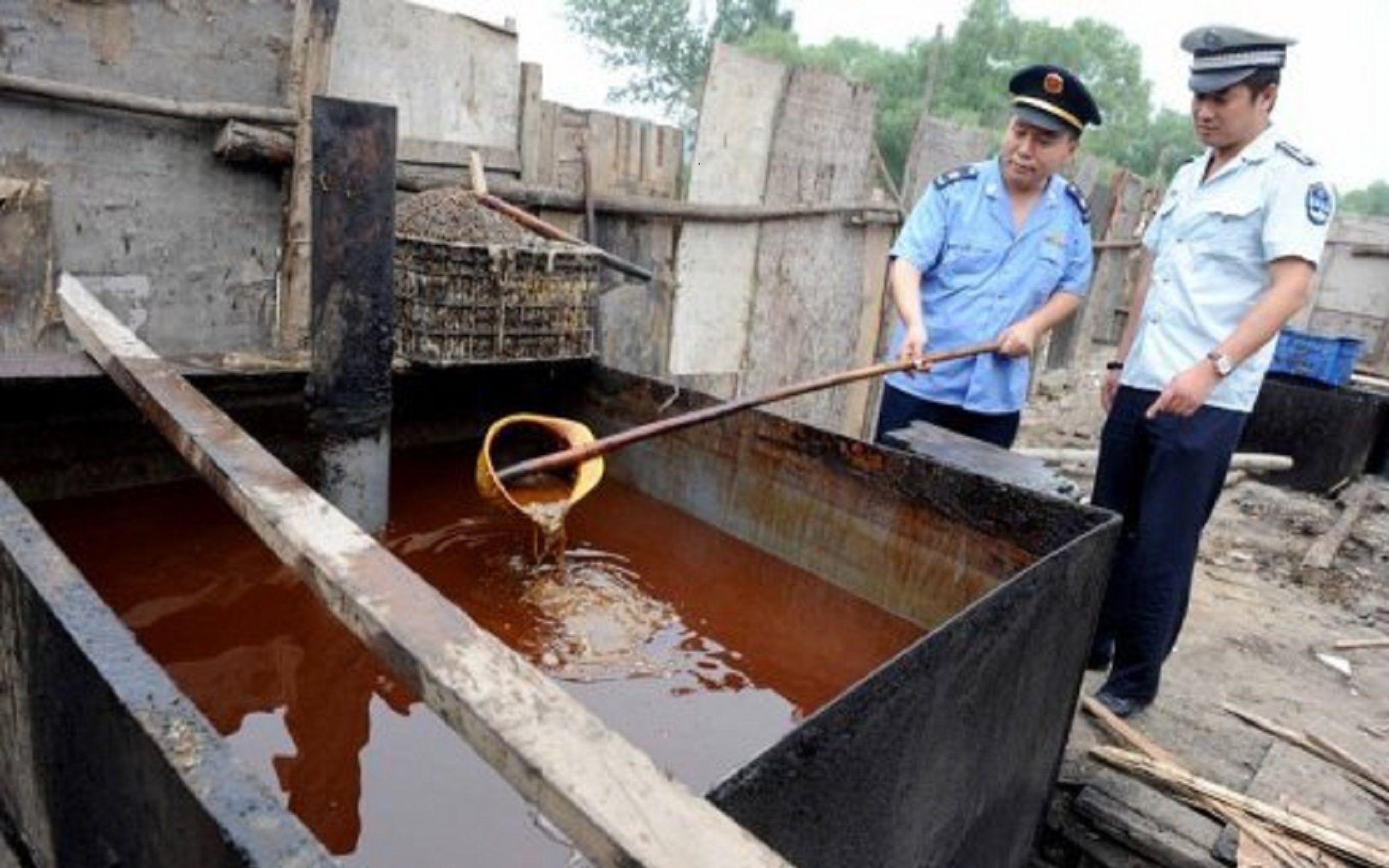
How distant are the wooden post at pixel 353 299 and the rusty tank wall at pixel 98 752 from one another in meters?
1.13

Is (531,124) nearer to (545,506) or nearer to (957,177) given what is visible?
(957,177)

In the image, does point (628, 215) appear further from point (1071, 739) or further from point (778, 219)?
point (1071, 739)

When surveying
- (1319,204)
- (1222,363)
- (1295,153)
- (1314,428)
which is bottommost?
(1314,428)

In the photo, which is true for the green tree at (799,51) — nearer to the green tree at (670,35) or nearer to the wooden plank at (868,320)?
the green tree at (670,35)

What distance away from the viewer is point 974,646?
1717 millimetres

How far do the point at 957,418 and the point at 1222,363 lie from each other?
3.27ft

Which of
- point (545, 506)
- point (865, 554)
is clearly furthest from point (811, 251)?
point (545, 506)

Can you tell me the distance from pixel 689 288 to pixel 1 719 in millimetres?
3762

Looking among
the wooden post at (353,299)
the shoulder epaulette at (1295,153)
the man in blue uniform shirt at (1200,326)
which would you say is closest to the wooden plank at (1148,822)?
the man in blue uniform shirt at (1200,326)

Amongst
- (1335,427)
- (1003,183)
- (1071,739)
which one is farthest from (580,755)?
(1335,427)

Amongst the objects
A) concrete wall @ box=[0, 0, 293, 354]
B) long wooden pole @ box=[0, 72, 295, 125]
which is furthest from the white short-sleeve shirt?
concrete wall @ box=[0, 0, 293, 354]

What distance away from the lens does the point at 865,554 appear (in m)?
2.84

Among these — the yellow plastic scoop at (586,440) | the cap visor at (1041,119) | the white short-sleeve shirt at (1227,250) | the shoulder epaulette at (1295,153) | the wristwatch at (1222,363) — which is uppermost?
the cap visor at (1041,119)

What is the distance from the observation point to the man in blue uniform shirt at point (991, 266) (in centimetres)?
324
